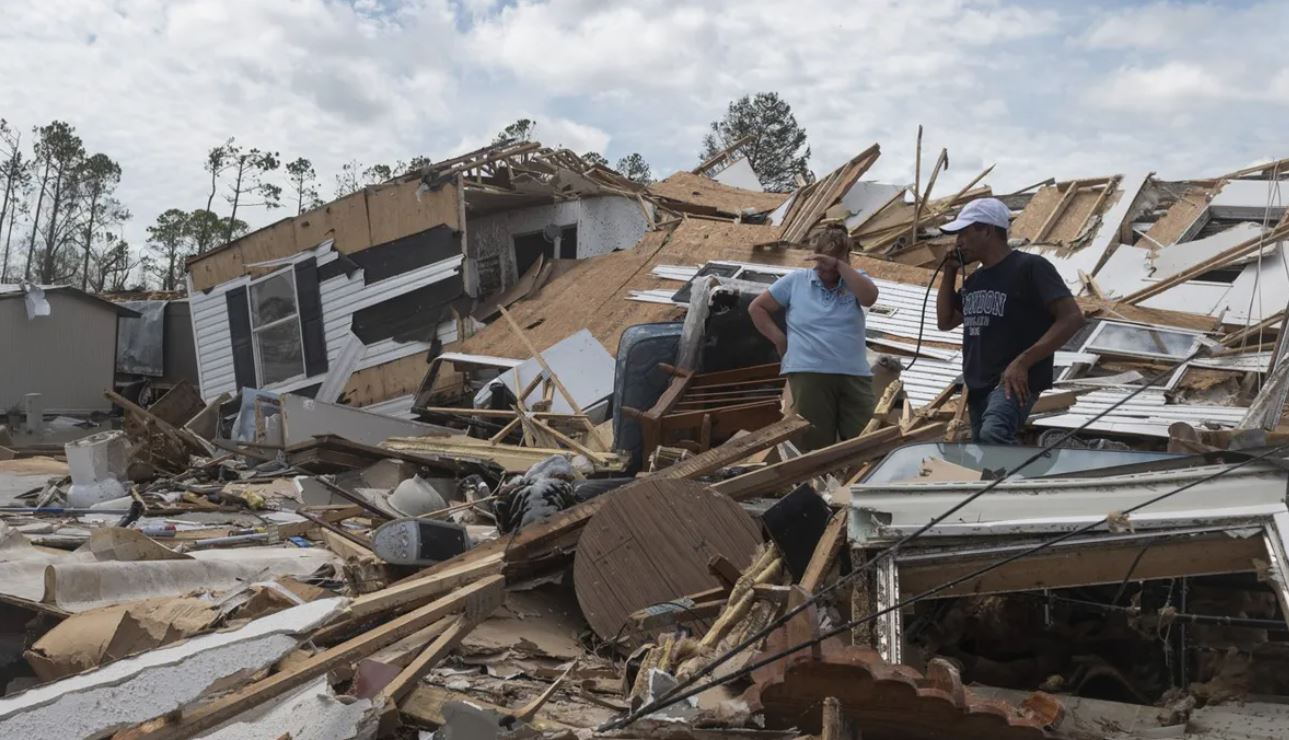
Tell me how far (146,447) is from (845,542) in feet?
24.5

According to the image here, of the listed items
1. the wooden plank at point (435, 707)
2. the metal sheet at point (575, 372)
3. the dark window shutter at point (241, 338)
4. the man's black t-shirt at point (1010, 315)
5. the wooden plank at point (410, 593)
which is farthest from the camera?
the dark window shutter at point (241, 338)

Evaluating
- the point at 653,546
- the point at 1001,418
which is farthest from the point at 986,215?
the point at 653,546

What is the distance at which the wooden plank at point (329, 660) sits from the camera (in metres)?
3.00

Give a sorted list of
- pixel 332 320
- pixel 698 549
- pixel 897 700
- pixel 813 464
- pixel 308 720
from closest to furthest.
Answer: pixel 897 700 < pixel 308 720 < pixel 698 549 < pixel 813 464 < pixel 332 320

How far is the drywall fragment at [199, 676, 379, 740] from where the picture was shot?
2980 millimetres

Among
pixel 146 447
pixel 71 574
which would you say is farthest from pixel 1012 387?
pixel 146 447

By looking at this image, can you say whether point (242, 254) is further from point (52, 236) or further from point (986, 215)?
point (52, 236)

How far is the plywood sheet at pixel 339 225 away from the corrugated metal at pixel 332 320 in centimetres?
24

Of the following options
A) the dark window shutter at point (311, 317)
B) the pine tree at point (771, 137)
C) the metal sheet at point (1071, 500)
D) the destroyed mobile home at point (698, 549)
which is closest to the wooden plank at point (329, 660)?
the destroyed mobile home at point (698, 549)

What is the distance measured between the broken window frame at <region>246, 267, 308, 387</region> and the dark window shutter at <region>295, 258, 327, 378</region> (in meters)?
0.06

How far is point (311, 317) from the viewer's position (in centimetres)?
1460

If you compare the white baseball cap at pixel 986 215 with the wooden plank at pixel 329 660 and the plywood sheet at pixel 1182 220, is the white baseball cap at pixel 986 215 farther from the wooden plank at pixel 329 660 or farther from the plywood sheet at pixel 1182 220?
the plywood sheet at pixel 1182 220

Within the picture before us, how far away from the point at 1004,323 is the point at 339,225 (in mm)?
10995

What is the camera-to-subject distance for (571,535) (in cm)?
459
